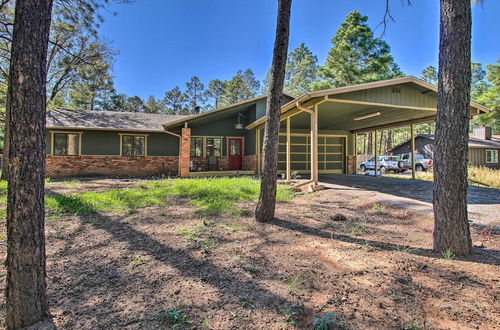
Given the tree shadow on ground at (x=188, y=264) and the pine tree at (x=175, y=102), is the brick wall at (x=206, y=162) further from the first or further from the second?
the pine tree at (x=175, y=102)

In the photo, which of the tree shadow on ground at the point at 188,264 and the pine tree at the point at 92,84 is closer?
the tree shadow on ground at the point at 188,264

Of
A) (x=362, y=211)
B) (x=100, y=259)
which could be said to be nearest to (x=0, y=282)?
(x=100, y=259)

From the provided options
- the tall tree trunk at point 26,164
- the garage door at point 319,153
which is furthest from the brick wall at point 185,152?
the tall tree trunk at point 26,164

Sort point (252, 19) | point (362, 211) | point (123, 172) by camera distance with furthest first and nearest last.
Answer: point (123, 172), point (252, 19), point (362, 211)

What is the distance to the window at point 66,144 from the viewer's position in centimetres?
1189

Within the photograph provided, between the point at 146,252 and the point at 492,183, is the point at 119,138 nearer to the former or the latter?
the point at 146,252

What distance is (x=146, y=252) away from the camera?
9.57 feet

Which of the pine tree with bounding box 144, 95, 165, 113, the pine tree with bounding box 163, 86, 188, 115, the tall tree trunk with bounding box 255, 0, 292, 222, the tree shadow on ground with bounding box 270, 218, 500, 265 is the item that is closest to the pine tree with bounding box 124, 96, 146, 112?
the pine tree with bounding box 144, 95, 165, 113

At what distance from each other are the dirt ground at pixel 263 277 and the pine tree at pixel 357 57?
1948 cm

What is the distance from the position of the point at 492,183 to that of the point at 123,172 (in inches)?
630

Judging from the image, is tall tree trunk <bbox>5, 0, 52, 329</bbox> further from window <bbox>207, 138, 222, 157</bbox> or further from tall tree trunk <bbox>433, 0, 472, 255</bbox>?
window <bbox>207, 138, 222, 157</bbox>

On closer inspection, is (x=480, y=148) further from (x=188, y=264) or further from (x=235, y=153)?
(x=188, y=264)

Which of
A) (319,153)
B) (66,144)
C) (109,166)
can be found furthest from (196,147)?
(319,153)

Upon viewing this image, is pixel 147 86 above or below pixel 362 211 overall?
above
